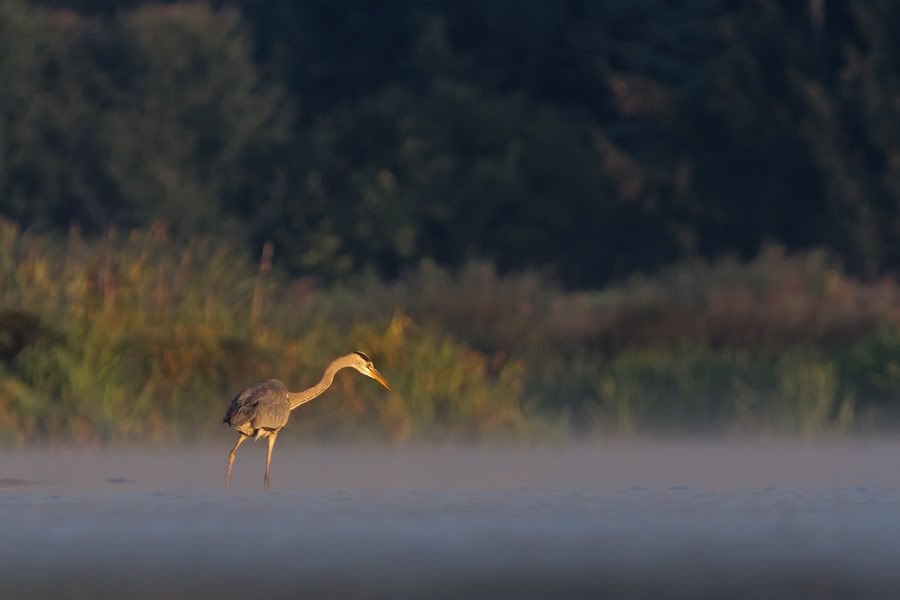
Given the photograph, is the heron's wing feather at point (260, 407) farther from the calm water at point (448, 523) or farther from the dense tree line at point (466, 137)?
the dense tree line at point (466, 137)

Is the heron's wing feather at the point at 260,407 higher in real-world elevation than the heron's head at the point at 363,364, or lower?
lower

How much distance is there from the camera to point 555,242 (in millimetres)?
41594

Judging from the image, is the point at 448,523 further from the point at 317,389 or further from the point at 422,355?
the point at 422,355

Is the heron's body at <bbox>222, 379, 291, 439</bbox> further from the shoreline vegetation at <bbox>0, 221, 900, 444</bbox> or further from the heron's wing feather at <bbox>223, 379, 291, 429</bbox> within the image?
the shoreline vegetation at <bbox>0, 221, 900, 444</bbox>

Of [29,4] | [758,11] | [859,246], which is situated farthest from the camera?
[29,4]

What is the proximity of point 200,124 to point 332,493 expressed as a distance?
3015cm

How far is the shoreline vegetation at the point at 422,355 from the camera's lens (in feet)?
52.5

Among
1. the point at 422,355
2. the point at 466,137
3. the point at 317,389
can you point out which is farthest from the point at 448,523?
the point at 466,137

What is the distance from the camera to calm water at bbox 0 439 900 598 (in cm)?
885

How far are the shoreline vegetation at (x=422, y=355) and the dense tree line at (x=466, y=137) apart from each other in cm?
1603

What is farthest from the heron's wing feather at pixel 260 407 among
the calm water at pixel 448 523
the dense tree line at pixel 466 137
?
the dense tree line at pixel 466 137

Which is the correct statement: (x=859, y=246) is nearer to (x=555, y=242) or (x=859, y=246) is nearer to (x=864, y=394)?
(x=555, y=242)

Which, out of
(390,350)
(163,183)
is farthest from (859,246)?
(390,350)

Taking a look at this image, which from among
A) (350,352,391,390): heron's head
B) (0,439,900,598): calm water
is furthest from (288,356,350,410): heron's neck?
(0,439,900,598): calm water
